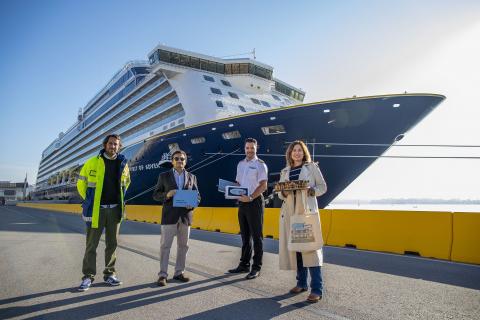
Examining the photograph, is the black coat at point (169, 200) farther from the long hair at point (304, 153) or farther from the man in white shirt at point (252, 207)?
the long hair at point (304, 153)

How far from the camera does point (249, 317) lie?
8.60 ft

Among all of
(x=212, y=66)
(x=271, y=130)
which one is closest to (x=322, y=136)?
(x=271, y=130)

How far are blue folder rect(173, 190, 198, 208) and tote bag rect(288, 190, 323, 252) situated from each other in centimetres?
131

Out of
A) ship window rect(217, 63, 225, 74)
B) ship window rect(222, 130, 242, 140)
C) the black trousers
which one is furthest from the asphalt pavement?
ship window rect(217, 63, 225, 74)

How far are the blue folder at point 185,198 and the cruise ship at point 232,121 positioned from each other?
2586mm

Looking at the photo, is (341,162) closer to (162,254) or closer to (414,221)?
(414,221)

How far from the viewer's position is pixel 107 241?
3.85 metres

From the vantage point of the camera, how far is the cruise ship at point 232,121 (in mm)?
10336

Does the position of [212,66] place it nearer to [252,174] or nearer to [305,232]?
[252,174]

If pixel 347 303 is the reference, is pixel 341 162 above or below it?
above

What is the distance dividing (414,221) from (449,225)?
23.2 inches

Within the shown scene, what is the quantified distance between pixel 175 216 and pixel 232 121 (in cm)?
801

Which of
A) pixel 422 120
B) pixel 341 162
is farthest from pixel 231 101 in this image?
pixel 422 120

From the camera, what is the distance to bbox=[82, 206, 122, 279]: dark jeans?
362 cm
